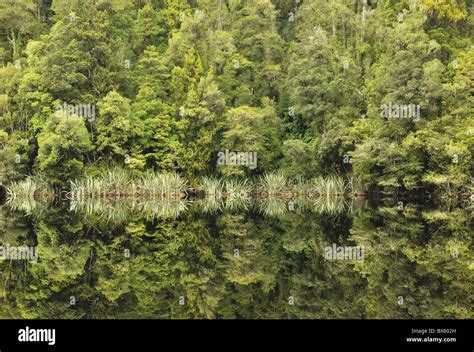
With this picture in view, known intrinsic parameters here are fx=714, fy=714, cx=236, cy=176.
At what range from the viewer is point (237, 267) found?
43.3 ft

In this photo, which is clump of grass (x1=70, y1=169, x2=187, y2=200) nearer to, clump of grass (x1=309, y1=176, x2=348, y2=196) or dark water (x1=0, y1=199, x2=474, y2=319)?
clump of grass (x1=309, y1=176, x2=348, y2=196)

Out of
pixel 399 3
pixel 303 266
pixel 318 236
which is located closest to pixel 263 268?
pixel 303 266

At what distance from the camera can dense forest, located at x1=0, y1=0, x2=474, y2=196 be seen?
106 ft

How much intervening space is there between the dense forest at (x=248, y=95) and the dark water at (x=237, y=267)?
1055 cm

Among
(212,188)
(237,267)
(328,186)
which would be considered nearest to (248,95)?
(212,188)

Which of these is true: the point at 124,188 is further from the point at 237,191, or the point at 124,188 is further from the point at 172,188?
the point at 237,191

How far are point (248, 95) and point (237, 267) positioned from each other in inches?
1115

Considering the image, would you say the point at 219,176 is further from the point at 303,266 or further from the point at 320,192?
the point at 303,266

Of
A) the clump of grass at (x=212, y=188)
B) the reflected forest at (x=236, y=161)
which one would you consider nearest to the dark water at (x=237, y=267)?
the reflected forest at (x=236, y=161)

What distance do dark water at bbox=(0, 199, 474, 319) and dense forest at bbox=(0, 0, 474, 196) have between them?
10552mm

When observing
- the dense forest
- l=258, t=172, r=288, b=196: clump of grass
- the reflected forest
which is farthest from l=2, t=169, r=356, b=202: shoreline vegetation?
the dense forest

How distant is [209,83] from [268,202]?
30.8ft

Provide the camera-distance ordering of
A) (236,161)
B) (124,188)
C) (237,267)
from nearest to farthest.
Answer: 1. (237,267)
2. (124,188)
3. (236,161)

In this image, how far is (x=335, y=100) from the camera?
37250 millimetres
